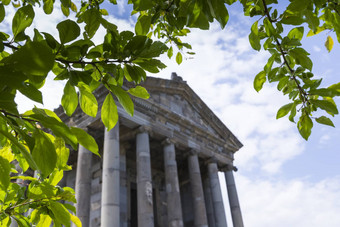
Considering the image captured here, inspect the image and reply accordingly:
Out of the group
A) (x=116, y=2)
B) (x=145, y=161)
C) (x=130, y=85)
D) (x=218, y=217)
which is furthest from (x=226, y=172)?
(x=116, y=2)

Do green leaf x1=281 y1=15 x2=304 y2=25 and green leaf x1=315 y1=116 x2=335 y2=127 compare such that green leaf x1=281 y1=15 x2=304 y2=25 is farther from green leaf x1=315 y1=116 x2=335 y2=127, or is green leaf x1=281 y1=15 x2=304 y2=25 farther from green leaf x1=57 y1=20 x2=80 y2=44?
green leaf x1=57 y1=20 x2=80 y2=44

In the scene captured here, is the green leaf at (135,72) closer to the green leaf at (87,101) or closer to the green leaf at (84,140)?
the green leaf at (87,101)

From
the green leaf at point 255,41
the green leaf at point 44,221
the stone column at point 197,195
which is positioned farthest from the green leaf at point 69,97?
the stone column at point 197,195

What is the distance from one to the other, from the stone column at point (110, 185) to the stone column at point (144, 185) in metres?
1.57

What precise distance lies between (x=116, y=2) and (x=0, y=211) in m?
2.56

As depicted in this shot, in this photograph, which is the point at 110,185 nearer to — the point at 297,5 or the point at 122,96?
the point at 122,96

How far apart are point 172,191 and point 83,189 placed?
17.6 feet

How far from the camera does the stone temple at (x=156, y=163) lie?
566 inches

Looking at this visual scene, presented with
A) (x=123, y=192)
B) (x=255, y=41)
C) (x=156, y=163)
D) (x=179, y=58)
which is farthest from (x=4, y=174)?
(x=156, y=163)

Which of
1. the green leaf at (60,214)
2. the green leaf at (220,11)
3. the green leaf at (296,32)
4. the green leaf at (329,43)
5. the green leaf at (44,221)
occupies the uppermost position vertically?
the green leaf at (329,43)

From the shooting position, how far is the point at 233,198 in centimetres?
2186

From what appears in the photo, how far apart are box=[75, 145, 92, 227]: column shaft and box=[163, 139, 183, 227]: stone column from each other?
492 cm

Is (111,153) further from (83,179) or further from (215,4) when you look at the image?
(215,4)

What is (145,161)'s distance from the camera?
52.1 feet
